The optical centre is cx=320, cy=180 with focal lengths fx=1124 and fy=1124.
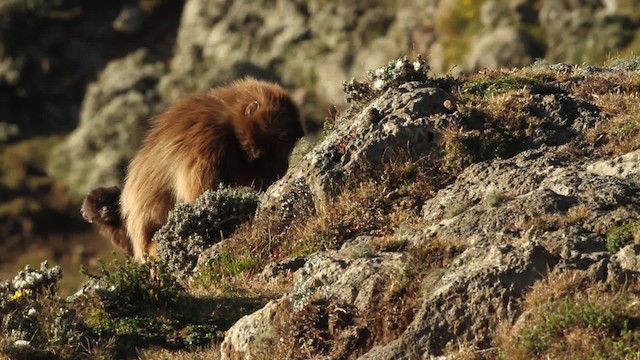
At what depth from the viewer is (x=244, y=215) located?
10.3 meters

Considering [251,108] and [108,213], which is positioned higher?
[108,213]

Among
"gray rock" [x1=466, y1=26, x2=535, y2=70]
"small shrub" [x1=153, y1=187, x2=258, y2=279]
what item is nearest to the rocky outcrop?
"small shrub" [x1=153, y1=187, x2=258, y2=279]

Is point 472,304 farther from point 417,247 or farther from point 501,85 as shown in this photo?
point 501,85

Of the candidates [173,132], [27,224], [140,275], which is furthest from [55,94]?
[140,275]

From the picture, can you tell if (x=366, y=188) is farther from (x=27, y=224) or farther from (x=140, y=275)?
(x=27, y=224)

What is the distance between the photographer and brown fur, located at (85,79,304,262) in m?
11.6

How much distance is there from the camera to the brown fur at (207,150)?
1155cm

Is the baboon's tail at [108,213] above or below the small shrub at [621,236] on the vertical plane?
above

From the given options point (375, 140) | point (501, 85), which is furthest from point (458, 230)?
point (501, 85)

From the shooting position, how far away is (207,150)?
37.9ft

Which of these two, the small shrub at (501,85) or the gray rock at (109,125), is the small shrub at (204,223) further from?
the gray rock at (109,125)

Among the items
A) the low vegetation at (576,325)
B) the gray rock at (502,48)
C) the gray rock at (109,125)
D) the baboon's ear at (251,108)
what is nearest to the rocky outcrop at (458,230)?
the low vegetation at (576,325)

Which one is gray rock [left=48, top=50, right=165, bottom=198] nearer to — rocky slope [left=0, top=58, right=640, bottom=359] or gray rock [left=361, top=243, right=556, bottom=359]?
rocky slope [left=0, top=58, right=640, bottom=359]

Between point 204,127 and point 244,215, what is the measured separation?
→ 1.78m
